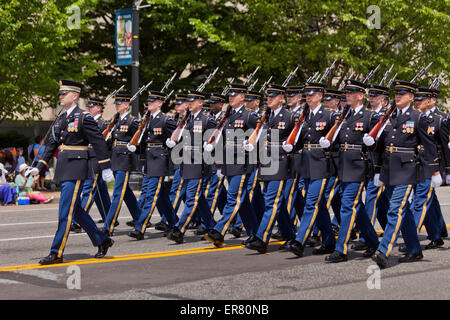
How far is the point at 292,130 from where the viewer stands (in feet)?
32.3

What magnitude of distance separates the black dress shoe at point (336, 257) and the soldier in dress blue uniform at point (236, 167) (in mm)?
1463

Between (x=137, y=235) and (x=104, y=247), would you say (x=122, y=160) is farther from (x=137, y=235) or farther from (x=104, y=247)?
(x=104, y=247)

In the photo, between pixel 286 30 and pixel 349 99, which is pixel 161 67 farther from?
pixel 349 99

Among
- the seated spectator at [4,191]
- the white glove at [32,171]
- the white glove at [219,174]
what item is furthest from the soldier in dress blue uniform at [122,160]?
the seated spectator at [4,191]

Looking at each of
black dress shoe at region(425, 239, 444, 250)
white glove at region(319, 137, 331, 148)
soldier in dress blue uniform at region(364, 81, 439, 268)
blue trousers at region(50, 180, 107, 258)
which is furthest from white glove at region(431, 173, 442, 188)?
blue trousers at region(50, 180, 107, 258)

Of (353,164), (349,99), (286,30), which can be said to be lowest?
(353,164)

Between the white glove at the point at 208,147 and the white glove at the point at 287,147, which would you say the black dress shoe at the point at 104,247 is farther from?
the white glove at the point at 287,147

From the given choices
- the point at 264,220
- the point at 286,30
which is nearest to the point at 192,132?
the point at 264,220

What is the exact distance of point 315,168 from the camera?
9.53 meters

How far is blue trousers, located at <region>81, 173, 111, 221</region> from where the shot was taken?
1198cm

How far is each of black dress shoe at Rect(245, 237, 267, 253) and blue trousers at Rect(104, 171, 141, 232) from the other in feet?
8.52

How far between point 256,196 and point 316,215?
1651mm

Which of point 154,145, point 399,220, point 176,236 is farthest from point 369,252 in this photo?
point 154,145

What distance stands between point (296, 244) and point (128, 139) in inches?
157
